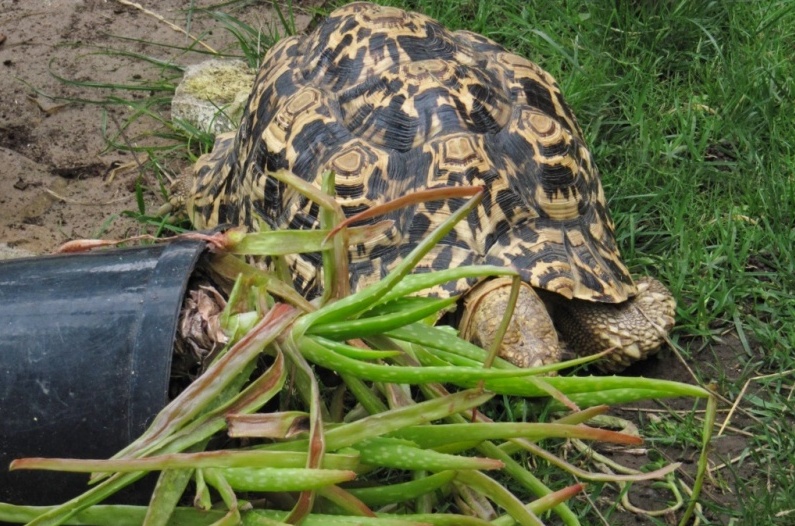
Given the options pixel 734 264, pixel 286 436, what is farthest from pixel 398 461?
pixel 734 264

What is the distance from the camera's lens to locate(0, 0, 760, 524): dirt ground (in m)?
3.83

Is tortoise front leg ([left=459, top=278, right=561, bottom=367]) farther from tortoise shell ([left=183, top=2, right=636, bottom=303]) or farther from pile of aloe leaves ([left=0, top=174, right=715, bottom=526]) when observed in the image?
pile of aloe leaves ([left=0, top=174, right=715, bottom=526])

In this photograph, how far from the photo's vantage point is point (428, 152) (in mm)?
3008

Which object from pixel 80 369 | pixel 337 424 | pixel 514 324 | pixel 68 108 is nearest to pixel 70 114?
pixel 68 108

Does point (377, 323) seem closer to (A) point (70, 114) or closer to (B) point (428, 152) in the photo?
(B) point (428, 152)

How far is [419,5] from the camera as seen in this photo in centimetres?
458

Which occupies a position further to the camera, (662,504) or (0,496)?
(662,504)

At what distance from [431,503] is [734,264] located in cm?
169

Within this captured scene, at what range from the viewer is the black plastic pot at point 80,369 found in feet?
6.73

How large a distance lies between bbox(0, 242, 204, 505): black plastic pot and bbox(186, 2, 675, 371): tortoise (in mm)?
911

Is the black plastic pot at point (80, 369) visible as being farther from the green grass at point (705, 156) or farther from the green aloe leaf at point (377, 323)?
the green grass at point (705, 156)

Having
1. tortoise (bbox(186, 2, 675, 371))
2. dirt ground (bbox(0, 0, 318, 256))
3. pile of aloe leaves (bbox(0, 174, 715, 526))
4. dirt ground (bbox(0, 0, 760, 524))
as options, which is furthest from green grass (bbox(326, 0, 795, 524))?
dirt ground (bbox(0, 0, 318, 256))

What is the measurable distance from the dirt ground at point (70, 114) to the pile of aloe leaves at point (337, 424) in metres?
1.07

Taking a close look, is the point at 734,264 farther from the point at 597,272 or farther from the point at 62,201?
the point at 62,201
